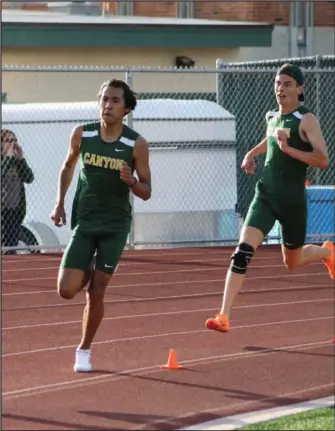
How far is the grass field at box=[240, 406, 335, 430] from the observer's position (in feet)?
23.8

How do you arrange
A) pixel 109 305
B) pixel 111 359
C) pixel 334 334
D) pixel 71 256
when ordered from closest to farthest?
pixel 71 256 → pixel 111 359 → pixel 334 334 → pixel 109 305

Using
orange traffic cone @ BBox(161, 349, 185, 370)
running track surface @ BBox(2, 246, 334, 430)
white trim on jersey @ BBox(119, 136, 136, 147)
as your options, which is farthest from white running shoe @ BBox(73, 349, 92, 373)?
white trim on jersey @ BBox(119, 136, 136, 147)

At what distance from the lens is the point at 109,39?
88.6 ft

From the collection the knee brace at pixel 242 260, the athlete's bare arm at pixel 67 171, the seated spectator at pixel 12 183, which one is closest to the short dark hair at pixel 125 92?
the athlete's bare arm at pixel 67 171

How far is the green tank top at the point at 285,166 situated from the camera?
395 inches

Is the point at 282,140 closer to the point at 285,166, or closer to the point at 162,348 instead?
the point at 285,166

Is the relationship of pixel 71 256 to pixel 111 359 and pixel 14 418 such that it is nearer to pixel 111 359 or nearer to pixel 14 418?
pixel 111 359

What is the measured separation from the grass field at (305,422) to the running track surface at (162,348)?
0.39 m

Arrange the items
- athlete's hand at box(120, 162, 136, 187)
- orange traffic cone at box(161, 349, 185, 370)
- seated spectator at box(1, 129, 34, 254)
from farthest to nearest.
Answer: seated spectator at box(1, 129, 34, 254) < orange traffic cone at box(161, 349, 185, 370) < athlete's hand at box(120, 162, 136, 187)

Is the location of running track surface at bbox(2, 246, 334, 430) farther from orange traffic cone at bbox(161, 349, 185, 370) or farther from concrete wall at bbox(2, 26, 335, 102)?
concrete wall at bbox(2, 26, 335, 102)

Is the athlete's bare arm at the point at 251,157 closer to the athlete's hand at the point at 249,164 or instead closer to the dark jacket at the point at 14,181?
the athlete's hand at the point at 249,164

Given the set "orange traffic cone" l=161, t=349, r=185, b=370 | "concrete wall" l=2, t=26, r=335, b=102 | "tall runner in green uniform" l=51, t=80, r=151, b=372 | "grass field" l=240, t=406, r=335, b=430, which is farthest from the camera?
"concrete wall" l=2, t=26, r=335, b=102

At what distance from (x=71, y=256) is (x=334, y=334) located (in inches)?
121

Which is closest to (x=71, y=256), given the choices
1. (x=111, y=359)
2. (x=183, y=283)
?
(x=111, y=359)
